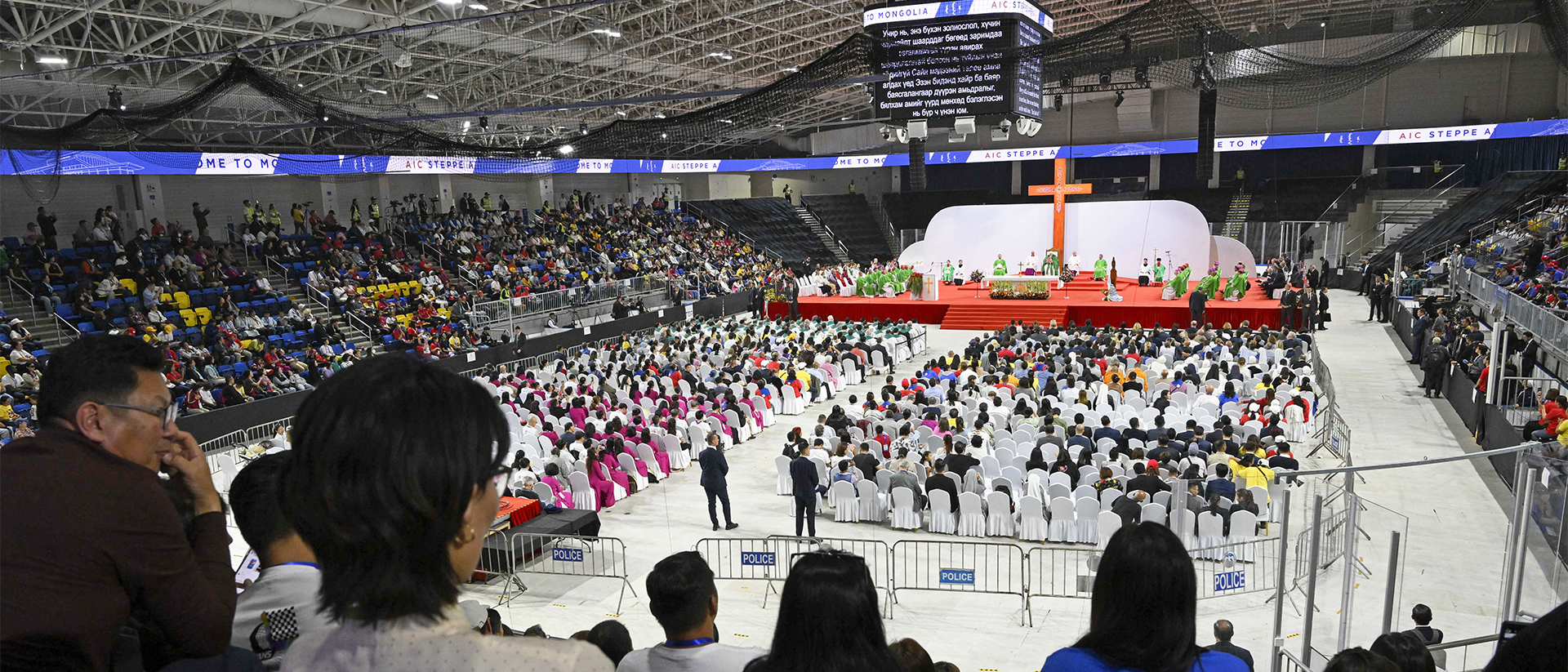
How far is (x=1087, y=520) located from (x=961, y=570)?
199cm

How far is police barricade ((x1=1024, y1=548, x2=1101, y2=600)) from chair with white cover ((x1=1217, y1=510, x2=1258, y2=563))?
1.30 meters

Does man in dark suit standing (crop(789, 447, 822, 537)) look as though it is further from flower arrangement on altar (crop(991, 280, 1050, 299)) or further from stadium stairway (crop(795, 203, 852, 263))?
stadium stairway (crop(795, 203, 852, 263))

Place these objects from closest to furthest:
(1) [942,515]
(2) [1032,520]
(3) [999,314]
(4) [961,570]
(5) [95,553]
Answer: (5) [95,553], (4) [961,570], (2) [1032,520], (1) [942,515], (3) [999,314]

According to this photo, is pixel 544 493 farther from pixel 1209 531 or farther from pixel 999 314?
pixel 999 314

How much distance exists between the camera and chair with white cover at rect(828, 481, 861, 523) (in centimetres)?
1070

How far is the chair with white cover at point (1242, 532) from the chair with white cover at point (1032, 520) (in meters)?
1.76

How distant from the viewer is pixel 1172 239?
2838 centimetres

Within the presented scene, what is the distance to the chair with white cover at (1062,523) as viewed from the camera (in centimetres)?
953

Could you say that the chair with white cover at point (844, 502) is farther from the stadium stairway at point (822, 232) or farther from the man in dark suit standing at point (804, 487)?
the stadium stairway at point (822, 232)

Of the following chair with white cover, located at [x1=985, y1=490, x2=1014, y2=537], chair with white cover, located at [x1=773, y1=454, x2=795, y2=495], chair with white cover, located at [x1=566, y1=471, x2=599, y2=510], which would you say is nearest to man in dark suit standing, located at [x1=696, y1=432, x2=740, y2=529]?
chair with white cover, located at [x1=773, y1=454, x2=795, y2=495]

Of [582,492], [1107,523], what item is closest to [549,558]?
[582,492]

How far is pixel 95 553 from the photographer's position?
1.59 metres

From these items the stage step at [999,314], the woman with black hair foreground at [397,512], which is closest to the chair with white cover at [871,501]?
the woman with black hair foreground at [397,512]

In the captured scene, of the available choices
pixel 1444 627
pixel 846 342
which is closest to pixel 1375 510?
pixel 1444 627
